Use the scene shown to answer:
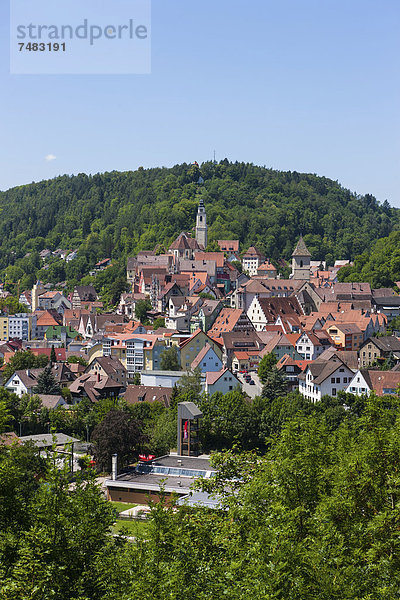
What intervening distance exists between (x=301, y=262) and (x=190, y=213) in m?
28.6

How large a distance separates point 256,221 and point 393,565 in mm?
125830

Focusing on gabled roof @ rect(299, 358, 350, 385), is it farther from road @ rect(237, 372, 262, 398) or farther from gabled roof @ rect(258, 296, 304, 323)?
gabled roof @ rect(258, 296, 304, 323)

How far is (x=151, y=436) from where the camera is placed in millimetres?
47562

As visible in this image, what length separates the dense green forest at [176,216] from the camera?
13700cm

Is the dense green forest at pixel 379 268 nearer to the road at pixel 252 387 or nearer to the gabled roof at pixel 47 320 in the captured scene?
the gabled roof at pixel 47 320

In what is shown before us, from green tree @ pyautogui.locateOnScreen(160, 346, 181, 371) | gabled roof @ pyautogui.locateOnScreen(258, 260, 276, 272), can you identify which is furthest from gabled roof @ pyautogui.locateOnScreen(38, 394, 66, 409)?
gabled roof @ pyautogui.locateOnScreen(258, 260, 276, 272)

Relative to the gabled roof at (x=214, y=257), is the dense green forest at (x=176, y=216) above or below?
above

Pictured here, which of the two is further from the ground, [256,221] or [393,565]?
[256,221]

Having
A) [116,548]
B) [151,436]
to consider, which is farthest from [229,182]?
[116,548]

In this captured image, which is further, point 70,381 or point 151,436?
point 70,381

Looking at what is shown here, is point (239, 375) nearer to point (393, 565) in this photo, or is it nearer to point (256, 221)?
point (393, 565)

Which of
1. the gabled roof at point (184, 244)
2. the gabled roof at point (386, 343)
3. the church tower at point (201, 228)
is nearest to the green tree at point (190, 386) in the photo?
the gabled roof at point (386, 343)

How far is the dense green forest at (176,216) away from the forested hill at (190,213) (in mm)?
218

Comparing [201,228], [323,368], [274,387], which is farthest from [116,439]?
[201,228]
